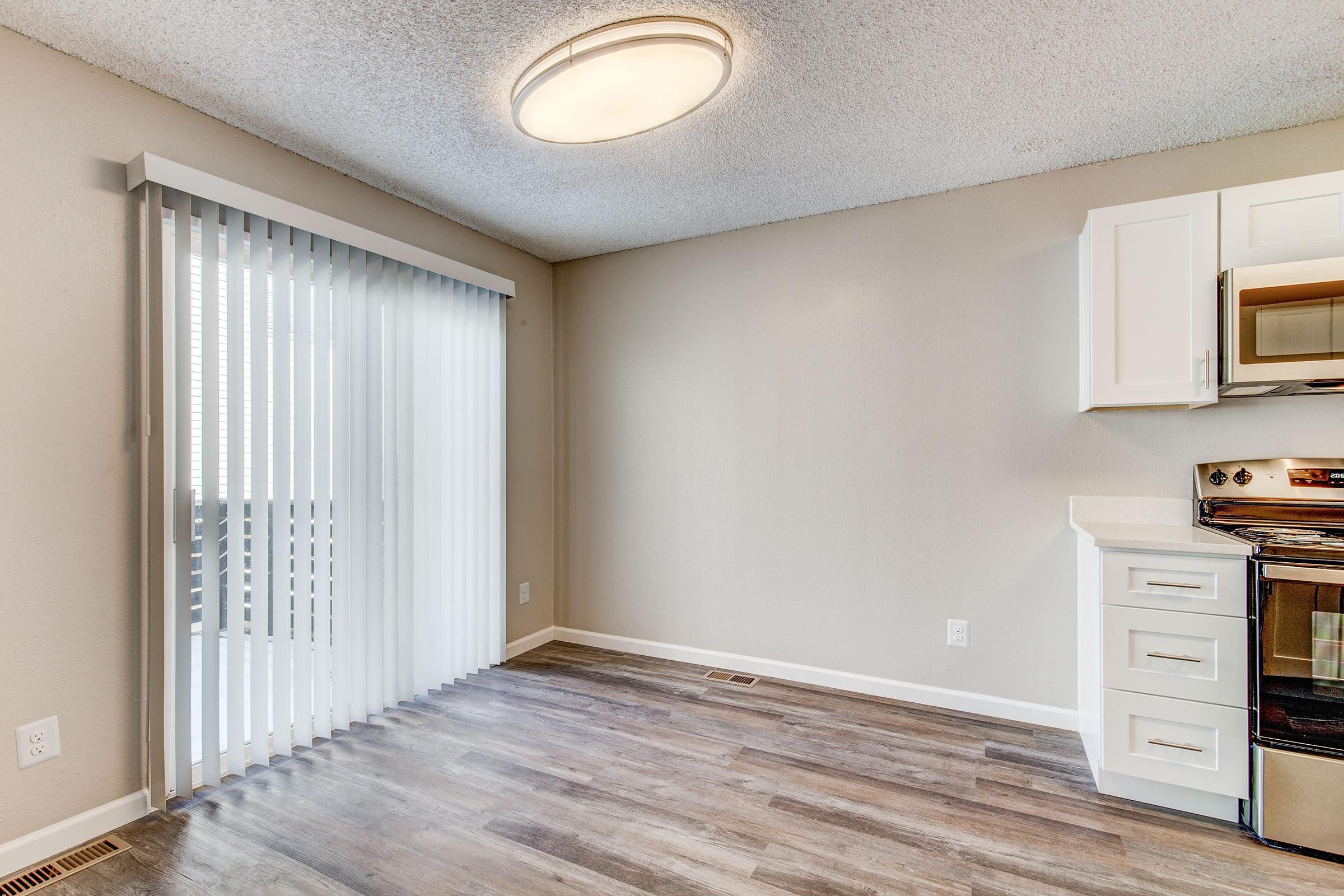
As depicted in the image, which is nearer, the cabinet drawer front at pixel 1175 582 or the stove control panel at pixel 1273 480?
the cabinet drawer front at pixel 1175 582

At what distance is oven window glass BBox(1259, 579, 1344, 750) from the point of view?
6.01ft

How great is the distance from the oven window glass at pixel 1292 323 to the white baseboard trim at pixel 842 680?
161cm

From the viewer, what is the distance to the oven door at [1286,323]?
2041 millimetres

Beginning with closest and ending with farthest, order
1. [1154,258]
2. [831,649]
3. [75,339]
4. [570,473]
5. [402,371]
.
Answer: [75,339], [1154,258], [402,371], [831,649], [570,473]

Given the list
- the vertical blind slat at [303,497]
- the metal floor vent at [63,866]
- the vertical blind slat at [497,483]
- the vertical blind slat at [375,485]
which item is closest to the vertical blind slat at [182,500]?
the metal floor vent at [63,866]

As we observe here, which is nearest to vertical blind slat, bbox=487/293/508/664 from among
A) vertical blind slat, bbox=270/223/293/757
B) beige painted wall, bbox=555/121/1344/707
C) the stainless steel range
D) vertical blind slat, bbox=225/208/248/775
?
beige painted wall, bbox=555/121/1344/707

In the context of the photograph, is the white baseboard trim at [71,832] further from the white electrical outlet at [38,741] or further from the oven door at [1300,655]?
the oven door at [1300,655]

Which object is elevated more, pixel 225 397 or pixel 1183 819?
pixel 225 397

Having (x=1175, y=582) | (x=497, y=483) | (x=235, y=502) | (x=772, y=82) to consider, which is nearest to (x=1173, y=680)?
(x=1175, y=582)

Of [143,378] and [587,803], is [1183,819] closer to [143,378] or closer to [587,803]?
[587,803]

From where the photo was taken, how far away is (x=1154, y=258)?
2322 millimetres

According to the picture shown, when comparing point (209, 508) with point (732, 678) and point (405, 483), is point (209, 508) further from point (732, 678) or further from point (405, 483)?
point (732, 678)

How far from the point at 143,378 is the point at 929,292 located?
10.5 ft

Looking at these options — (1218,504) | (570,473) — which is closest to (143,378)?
(570,473)
